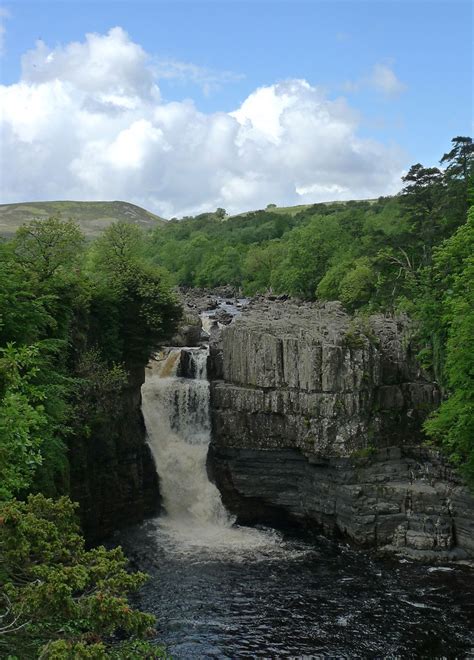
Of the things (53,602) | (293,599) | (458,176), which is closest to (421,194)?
(458,176)

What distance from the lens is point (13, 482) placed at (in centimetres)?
1461

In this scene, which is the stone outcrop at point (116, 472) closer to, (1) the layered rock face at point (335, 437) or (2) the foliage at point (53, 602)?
(1) the layered rock face at point (335, 437)

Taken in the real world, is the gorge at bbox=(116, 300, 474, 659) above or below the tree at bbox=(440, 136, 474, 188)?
below

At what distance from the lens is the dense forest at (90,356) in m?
11.7

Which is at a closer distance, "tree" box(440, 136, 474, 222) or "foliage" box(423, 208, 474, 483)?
"foliage" box(423, 208, 474, 483)

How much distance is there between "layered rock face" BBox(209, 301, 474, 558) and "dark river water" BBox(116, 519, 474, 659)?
2.35 metres

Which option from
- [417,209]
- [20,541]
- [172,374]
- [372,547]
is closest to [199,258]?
[417,209]

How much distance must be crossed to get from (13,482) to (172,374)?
2757 centimetres

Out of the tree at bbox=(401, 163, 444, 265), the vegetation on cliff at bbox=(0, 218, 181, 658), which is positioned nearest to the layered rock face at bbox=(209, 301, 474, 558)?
the vegetation on cliff at bbox=(0, 218, 181, 658)

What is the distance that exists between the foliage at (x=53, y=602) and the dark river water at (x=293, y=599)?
1285 centimetres

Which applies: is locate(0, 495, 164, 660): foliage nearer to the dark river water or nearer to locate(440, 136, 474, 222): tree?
the dark river water

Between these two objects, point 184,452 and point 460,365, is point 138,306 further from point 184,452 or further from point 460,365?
point 460,365

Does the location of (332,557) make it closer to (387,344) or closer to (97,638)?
(387,344)

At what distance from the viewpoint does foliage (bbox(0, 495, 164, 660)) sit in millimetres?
11094
